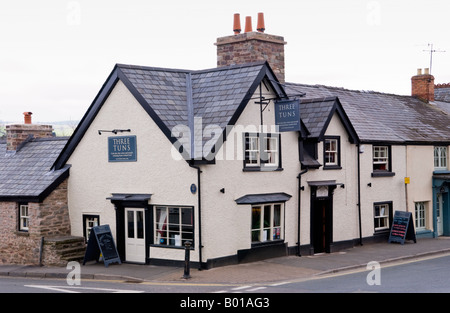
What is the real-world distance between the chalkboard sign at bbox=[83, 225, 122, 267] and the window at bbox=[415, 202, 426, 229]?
1464 centimetres

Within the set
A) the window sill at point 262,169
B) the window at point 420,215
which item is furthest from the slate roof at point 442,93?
the window sill at point 262,169

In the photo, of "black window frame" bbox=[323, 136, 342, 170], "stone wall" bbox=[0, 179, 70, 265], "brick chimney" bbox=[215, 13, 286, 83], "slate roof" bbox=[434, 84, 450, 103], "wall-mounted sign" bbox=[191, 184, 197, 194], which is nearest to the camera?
"wall-mounted sign" bbox=[191, 184, 197, 194]

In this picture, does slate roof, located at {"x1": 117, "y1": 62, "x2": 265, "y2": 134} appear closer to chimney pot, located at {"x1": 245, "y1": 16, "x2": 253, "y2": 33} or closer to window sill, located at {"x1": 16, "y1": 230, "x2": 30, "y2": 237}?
chimney pot, located at {"x1": 245, "y1": 16, "x2": 253, "y2": 33}

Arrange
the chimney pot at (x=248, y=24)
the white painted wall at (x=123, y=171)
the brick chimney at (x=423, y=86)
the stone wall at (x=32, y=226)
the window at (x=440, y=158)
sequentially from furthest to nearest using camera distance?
1. the brick chimney at (x=423, y=86)
2. the window at (x=440, y=158)
3. the chimney pot at (x=248, y=24)
4. the stone wall at (x=32, y=226)
5. the white painted wall at (x=123, y=171)

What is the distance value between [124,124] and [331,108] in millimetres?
7854

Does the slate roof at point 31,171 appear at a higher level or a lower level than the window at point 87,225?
higher

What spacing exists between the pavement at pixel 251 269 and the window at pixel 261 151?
3253 millimetres

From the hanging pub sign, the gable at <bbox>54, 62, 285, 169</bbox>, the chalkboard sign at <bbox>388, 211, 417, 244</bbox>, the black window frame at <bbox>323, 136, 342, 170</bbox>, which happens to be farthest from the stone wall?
the chalkboard sign at <bbox>388, 211, 417, 244</bbox>

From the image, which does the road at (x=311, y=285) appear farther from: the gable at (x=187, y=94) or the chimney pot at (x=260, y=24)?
the chimney pot at (x=260, y=24)

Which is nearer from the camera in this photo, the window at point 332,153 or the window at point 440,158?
Answer: the window at point 332,153

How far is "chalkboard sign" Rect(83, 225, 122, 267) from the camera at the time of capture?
20.8m

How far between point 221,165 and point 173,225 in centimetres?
254

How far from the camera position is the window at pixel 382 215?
2636cm
